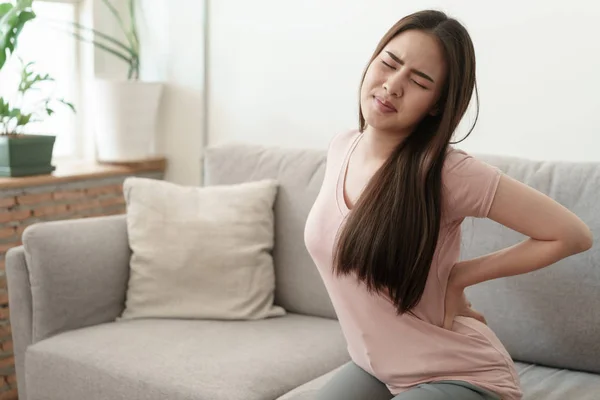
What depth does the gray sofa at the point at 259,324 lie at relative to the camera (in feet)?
6.11

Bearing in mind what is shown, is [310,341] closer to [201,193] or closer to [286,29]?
[201,193]

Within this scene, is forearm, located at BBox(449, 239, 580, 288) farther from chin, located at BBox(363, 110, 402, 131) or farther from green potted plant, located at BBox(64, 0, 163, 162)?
green potted plant, located at BBox(64, 0, 163, 162)

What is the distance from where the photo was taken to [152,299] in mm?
2279

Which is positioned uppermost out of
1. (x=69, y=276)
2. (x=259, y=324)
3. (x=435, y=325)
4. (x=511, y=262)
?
(x=511, y=262)

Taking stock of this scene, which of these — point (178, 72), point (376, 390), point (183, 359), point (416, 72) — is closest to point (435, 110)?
point (416, 72)

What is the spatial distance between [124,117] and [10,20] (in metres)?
0.56

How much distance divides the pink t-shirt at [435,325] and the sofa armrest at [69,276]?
0.87 m

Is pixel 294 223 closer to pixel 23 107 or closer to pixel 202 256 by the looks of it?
pixel 202 256

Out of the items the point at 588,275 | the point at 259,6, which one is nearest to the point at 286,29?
the point at 259,6

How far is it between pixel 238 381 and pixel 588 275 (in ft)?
2.84

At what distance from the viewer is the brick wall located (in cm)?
255

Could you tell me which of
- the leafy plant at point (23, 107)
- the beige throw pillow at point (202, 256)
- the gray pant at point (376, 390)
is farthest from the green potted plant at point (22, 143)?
the gray pant at point (376, 390)

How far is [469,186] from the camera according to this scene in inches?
57.8

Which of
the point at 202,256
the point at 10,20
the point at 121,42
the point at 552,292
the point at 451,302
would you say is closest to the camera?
the point at 451,302
